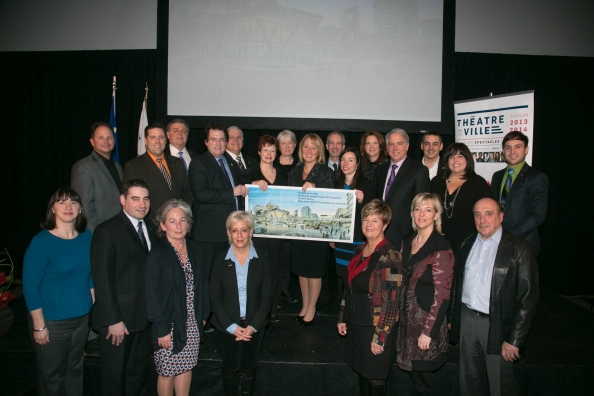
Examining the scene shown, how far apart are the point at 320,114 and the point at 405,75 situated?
1.40 m

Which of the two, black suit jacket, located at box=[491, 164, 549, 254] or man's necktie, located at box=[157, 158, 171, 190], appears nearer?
black suit jacket, located at box=[491, 164, 549, 254]

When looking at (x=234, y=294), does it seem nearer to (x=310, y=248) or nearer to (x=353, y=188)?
(x=310, y=248)

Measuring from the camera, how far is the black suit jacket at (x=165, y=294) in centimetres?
240

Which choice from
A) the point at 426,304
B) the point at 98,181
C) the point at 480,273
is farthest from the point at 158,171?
the point at 480,273

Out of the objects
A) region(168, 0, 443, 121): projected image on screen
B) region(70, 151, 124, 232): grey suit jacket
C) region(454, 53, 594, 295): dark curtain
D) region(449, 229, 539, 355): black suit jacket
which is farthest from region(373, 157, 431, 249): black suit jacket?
region(454, 53, 594, 295): dark curtain

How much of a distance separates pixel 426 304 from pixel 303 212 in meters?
1.51

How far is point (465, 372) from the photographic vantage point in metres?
2.62

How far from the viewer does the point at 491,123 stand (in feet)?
15.2

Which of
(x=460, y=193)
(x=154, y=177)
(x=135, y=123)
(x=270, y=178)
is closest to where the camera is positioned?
(x=460, y=193)

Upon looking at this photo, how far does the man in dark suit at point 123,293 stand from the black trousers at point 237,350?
53cm

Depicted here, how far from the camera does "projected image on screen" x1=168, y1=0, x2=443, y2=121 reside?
5574mm

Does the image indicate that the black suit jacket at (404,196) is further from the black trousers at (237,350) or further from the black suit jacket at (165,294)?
the black suit jacket at (165,294)

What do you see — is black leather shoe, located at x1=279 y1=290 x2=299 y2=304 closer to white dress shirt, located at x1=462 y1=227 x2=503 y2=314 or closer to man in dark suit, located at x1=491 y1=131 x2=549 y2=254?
white dress shirt, located at x1=462 y1=227 x2=503 y2=314

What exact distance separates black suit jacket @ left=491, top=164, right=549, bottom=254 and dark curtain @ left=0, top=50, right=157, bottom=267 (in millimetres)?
5265
